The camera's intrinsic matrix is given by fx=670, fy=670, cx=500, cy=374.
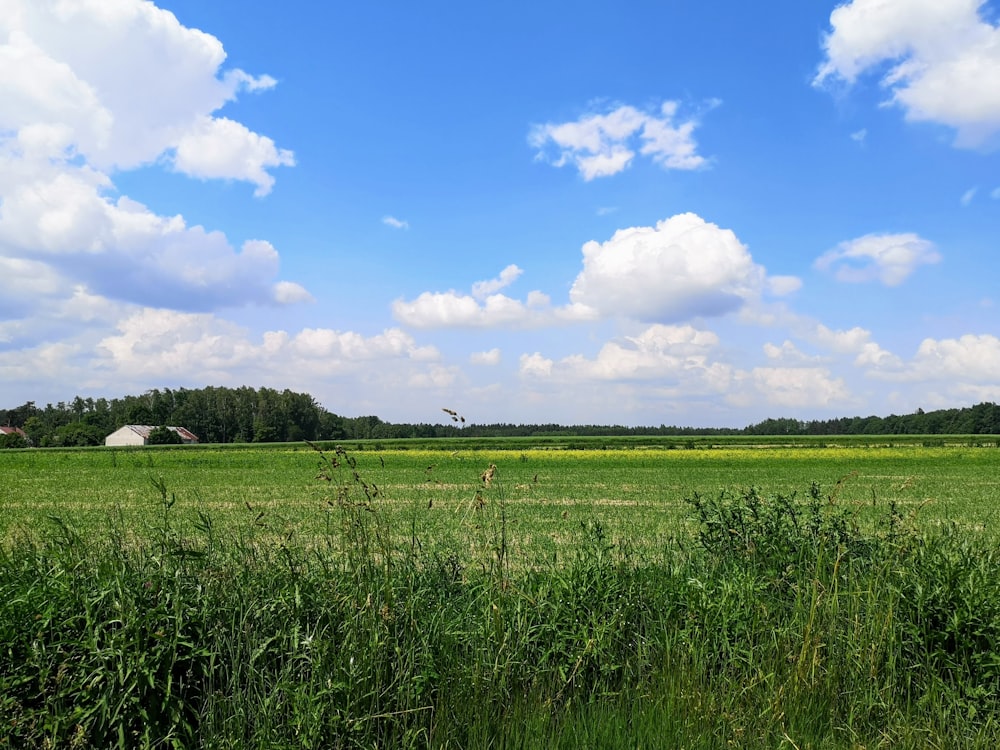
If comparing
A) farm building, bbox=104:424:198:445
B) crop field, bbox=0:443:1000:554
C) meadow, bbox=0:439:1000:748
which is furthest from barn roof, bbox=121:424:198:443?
meadow, bbox=0:439:1000:748

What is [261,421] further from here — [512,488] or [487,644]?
[487,644]

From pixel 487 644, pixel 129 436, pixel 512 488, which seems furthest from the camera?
pixel 129 436

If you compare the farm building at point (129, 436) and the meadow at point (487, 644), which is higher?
the meadow at point (487, 644)

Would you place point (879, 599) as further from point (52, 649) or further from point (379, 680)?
point (52, 649)

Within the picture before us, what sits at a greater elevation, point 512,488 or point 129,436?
point 512,488

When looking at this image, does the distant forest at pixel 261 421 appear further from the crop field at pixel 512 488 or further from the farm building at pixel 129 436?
the crop field at pixel 512 488

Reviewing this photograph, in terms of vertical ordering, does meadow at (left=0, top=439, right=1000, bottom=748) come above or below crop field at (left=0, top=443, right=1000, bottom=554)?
above

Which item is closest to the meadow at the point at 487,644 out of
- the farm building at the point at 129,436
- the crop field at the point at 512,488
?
the crop field at the point at 512,488

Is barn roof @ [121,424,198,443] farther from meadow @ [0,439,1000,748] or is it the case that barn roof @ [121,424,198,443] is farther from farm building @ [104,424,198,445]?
meadow @ [0,439,1000,748]

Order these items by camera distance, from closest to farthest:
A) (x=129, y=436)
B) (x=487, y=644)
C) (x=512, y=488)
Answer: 1. (x=487, y=644)
2. (x=512, y=488)
3. (x=129, y=436)

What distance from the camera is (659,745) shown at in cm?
419

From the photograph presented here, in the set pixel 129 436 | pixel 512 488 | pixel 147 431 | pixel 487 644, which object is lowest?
pixel 129 436

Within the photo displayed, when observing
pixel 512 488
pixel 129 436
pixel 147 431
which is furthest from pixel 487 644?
pixel 147 431

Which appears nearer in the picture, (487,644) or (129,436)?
(487,644)
